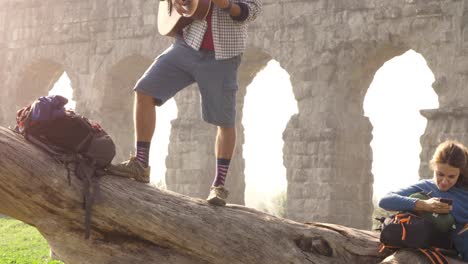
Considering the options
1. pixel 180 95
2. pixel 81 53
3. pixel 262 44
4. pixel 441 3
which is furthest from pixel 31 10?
pixel 441 3

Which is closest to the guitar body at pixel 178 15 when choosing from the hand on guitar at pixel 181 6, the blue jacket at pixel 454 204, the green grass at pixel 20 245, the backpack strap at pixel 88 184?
the hand on guitar at pixel 181 6

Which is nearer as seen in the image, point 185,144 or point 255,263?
point 255,263

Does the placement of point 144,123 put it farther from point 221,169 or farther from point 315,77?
point 315,77

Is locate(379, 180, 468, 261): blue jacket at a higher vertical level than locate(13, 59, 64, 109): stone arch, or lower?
lower

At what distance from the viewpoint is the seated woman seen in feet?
13.6

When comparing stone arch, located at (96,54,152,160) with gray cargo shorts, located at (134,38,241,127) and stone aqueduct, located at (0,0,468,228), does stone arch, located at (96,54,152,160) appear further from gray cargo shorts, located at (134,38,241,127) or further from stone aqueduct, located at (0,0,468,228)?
gray cargo shorts, located at (134,38,241,127)

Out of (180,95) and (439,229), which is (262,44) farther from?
(439,229)

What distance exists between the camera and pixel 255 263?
4238 millimetres

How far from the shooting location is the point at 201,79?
188 inches

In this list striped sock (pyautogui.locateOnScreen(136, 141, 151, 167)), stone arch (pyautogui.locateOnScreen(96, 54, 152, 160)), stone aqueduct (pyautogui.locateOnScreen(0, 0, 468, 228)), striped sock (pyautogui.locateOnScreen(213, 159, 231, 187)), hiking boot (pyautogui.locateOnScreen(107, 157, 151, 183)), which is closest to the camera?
hiking boot (pyautogui.locateOnScreen(107, 157, 151, 183))

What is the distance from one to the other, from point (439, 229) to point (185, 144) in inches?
405

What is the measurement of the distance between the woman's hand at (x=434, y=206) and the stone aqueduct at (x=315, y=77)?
25.2 ft

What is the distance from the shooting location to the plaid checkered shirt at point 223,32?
481 centimetres

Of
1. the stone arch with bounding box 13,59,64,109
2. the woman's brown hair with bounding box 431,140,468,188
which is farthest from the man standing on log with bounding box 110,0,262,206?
the stone arch with bounding box 13,59,64,109
